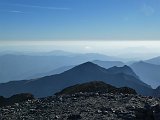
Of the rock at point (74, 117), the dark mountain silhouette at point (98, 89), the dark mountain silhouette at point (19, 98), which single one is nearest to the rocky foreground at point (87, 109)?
the rock at point (74, 117)

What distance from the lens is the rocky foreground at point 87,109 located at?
19.7 meters

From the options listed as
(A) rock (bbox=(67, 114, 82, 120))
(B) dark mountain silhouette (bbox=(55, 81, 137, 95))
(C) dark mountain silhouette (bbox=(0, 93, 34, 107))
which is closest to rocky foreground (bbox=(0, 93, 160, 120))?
(A) rock (bbox=(67, 114, 82, 120))

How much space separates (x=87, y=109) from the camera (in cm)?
2266

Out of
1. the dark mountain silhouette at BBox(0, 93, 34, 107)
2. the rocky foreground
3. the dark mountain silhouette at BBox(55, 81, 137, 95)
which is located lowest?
the dark mountain silhouette at BBox(0, 93, 34, 107)

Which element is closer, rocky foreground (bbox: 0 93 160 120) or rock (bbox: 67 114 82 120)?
rocky foreground (bbox: 0 93 160 120)

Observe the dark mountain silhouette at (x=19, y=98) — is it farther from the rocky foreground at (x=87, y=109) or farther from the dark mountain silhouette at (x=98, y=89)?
the rocky foreground at (x=87, y=109)

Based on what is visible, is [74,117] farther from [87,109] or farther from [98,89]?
[98,89]

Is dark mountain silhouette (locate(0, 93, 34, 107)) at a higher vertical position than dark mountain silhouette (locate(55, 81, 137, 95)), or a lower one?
lower

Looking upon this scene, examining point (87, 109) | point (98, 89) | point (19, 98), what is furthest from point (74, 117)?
point (19, 98)

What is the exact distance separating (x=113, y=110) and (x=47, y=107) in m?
5.28

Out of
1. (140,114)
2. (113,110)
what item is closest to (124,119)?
(140,114)

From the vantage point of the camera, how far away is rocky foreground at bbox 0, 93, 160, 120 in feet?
64.5

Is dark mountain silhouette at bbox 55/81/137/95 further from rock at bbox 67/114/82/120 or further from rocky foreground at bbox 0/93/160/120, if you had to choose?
rock at bbox 67/114/82/120

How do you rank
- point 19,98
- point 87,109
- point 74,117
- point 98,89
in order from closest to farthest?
point 74,117
point 87,109
point 98,89
point 19,98
